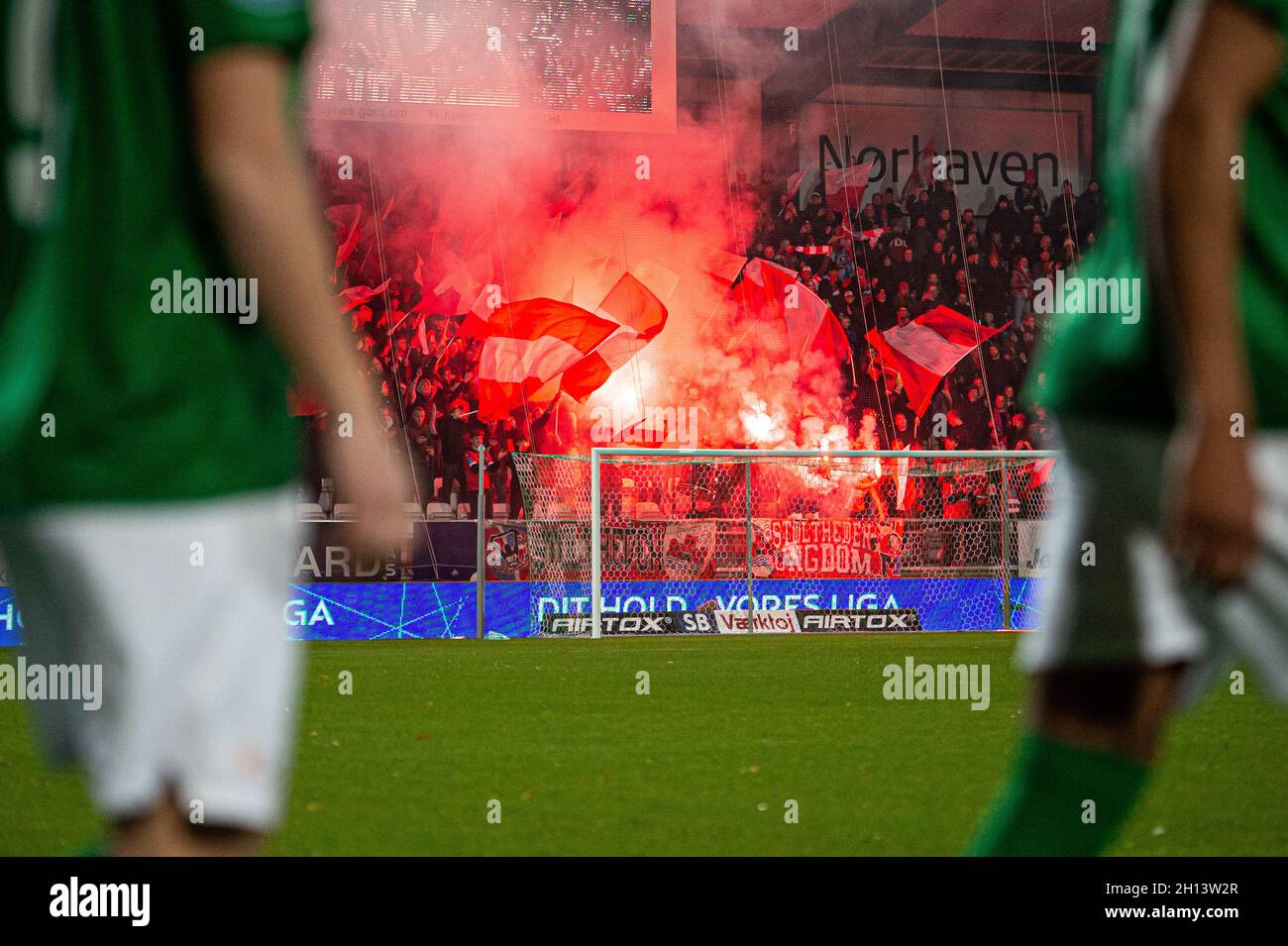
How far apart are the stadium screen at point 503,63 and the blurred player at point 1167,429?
384 inches

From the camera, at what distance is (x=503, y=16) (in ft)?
46.1

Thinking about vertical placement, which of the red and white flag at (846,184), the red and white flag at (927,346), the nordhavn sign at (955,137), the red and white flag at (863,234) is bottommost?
the red and white flag at (927,346)

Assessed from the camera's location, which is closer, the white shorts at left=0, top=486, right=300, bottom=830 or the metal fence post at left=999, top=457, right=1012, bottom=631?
the white shorts at left=0, top=486, right=300, bottom=830

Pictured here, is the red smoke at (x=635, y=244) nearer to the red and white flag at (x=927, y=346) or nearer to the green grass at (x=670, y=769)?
the red and white flag at (x=927, y=346)

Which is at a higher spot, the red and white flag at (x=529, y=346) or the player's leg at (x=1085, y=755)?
the red and white flag at (x=529, y=346)

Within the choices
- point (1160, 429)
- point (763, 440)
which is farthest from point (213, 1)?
point (763, 440)

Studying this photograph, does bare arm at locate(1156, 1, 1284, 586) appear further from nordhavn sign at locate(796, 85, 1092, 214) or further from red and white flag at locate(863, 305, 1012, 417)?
nordhavn sign at locate(796, 85, 1092, 214)

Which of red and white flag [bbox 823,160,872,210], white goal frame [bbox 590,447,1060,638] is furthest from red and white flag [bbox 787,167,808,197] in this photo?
white goal frame [bbox 590,447,1060,638]

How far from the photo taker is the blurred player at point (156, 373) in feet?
3.76

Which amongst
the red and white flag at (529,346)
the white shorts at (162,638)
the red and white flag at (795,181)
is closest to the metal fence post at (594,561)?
the red and white flag at (529,346)

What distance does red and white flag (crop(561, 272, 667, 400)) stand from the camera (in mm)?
15203

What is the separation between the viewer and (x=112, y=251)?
1.17m

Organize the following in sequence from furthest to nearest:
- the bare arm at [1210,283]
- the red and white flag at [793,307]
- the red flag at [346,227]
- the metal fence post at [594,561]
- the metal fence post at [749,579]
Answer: the red and white flag at [793,307], the red flag at [346,227], the metal fence post at [749,579], the metal fence post at [594,561], the bare arm at [1210,283]

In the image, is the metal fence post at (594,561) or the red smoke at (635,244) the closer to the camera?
the metal fence post at (594,561)
